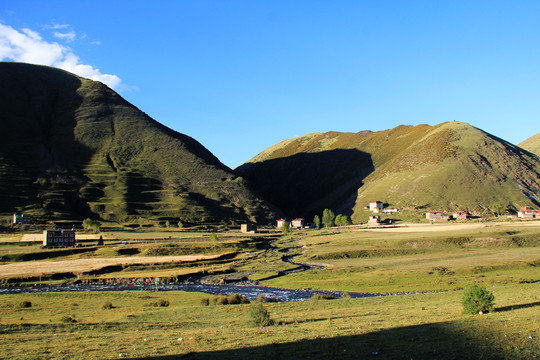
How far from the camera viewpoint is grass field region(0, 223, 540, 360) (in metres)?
22.2

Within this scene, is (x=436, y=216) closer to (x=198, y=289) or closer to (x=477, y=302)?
(x=198, y=289)

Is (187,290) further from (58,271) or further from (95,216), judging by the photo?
(95,216)

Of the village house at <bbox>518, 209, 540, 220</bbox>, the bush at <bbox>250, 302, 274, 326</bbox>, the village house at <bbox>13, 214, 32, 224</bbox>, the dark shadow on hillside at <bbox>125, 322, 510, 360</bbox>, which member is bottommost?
the bush at <bbox>250, 302, 274, 326</bbox>

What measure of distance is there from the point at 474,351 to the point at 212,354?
13459 millimetres

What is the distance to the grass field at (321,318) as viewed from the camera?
22.2 m

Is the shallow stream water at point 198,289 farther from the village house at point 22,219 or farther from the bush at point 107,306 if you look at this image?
the village house at point 22,219

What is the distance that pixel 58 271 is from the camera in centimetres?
8619

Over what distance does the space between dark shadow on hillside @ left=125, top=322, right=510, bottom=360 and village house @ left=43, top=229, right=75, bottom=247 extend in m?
111

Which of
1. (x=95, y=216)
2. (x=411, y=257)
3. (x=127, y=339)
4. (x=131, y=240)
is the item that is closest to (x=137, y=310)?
(x=127, y=339)

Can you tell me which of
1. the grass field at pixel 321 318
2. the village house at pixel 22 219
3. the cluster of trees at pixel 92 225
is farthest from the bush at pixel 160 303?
the village house at pixel 22 219

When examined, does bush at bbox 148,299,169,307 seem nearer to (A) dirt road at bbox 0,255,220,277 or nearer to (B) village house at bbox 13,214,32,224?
(A) dirt road at bbox 0,255,220,277

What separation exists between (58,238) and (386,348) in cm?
11924

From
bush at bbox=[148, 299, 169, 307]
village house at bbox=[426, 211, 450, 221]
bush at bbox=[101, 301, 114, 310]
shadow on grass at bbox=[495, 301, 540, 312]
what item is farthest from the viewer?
village house at bbox=[426, 211, 450, 221]

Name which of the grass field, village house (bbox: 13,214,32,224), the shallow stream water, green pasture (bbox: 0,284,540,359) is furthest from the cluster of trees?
green pasture (bbox: 0,284,540,359)
